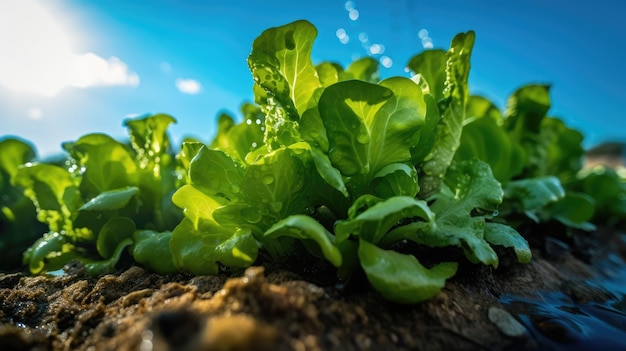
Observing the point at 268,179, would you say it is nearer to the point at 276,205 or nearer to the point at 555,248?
the point at 276,205

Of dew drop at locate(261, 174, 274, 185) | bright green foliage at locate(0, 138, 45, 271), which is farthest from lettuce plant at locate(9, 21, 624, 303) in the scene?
bright green foliage at locate(0, 138, 45, 271)

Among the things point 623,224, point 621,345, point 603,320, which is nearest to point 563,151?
point 623,224

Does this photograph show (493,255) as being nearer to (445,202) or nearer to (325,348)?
(445,202)

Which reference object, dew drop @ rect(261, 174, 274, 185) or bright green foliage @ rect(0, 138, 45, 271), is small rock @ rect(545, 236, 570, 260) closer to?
dew drop @ rect(261, 174, 274, 185)

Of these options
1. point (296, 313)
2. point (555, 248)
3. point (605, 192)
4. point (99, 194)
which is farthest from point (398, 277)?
point (605, 192)

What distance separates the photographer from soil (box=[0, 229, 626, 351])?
25.2 inches

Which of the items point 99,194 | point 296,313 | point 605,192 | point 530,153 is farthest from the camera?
point 605,192

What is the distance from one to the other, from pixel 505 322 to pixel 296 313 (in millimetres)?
504

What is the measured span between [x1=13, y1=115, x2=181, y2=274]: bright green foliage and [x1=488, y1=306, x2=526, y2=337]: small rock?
41.4 inches

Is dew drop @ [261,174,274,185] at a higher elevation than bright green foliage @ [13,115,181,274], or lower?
higher

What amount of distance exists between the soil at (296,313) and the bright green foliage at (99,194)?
16 centimetres

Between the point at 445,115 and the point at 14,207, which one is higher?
the point at 445,115

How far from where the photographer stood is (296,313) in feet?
2.35

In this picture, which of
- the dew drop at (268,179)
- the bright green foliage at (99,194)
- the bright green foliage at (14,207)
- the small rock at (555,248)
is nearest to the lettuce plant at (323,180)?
the dew drop at (268,179)
